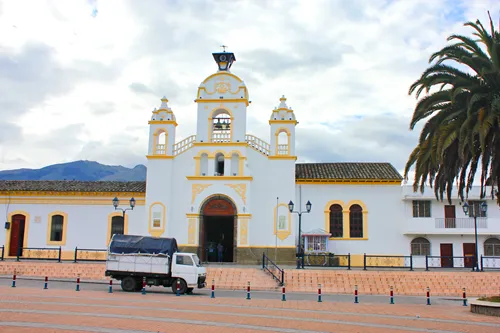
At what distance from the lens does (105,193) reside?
1483 inches

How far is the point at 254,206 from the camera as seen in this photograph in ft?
112

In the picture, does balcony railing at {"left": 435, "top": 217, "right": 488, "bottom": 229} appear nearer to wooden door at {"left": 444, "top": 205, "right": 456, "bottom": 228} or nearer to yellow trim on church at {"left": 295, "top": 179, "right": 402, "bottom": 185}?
wooden door at {"left": 444, "top": 205, "right": 456, "bottom": 228}

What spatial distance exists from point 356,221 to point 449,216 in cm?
642

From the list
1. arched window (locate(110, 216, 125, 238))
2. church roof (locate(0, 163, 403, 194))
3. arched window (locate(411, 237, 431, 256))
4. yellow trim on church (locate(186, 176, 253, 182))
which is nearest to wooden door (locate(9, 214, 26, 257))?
church roof (locate(0, 163, 403, 194))

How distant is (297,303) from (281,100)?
59.2ft

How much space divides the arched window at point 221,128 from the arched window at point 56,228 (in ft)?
43.4

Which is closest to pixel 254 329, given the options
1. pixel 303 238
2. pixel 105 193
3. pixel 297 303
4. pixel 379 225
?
pixel 297 303

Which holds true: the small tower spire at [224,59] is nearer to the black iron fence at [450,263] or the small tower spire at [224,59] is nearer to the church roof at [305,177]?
the church roof at [305,177]

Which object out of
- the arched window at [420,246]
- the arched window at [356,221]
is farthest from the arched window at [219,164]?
the arched window at [420,246]

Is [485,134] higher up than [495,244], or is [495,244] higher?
[485,134]

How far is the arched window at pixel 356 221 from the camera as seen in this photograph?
117 ft

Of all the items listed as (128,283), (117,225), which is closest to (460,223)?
(128,283)

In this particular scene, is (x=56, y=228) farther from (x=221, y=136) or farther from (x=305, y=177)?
(x=305, y=177)

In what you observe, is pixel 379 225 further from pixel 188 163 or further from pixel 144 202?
pixel 144 202
